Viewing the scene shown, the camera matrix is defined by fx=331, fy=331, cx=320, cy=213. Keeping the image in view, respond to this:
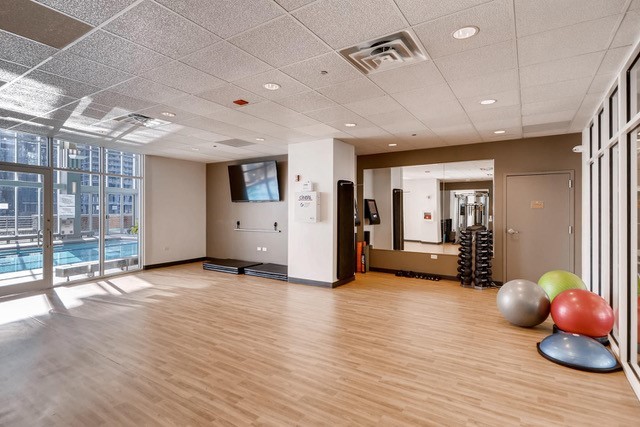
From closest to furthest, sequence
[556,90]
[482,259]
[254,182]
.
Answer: [556,90] < [482,259] < [254,182]

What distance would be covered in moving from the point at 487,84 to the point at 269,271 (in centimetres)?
574

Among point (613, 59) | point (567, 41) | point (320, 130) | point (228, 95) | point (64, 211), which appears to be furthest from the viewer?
point (64, 211)

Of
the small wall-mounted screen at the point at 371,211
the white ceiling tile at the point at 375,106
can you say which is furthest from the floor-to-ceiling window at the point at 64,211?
the white ceiling tile at the point at 375,106

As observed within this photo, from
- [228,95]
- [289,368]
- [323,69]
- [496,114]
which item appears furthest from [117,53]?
[496,114]

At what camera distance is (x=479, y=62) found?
3.18m

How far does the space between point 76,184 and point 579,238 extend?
33.1 ft

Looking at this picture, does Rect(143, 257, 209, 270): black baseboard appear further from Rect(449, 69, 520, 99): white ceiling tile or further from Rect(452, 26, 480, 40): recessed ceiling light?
Rect(452, 26, 480, 40): recessed ceiling light

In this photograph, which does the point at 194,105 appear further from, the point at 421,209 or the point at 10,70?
the point at 421,209

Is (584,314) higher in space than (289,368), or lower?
higher

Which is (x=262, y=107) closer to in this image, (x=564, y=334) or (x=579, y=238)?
(x=564, y=334)

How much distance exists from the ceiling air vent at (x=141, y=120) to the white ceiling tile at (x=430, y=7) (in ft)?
13.9

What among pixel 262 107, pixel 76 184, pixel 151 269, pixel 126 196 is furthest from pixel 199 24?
pixel 151 269

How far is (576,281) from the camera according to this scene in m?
4.29

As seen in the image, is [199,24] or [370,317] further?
[370,317]
